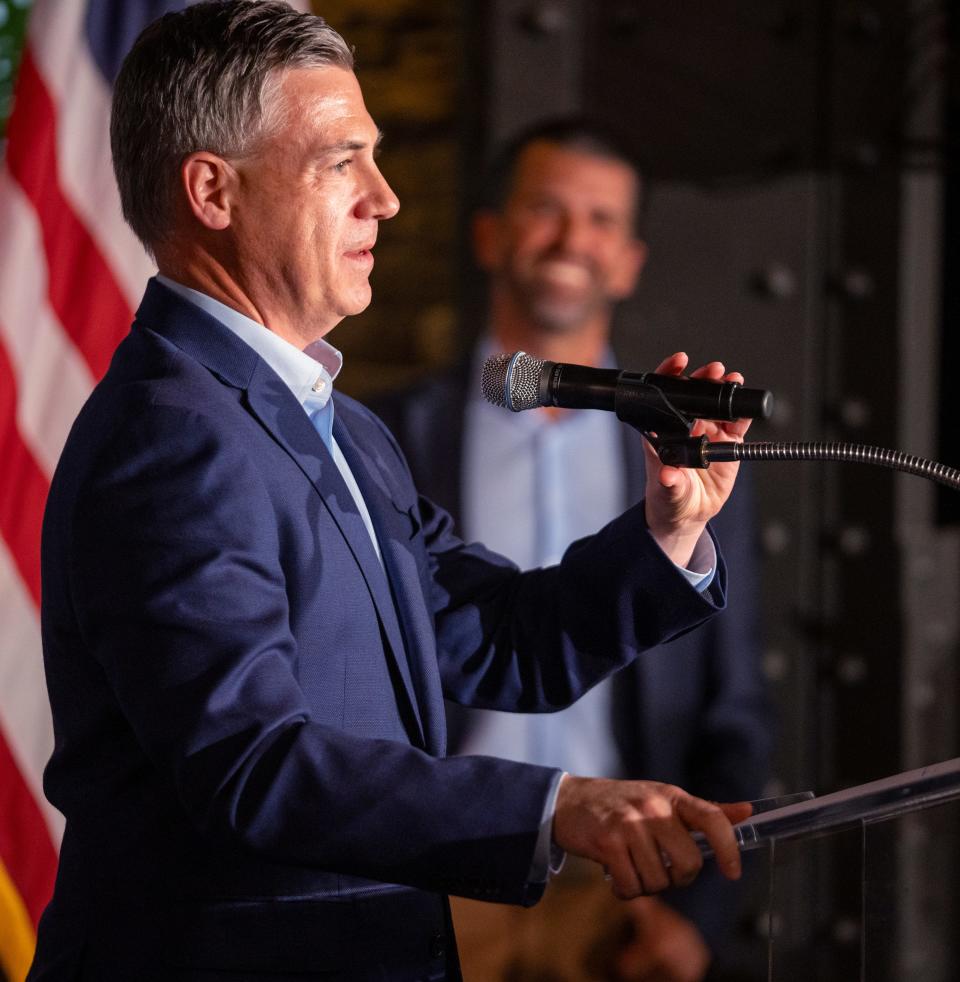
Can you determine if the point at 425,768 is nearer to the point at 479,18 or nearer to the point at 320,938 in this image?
the point at 320,938

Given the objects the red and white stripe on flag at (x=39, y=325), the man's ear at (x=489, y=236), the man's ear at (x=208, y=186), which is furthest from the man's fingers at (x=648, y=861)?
the man's ear at (x=489, y=236)

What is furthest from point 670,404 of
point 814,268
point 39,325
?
point 814,268

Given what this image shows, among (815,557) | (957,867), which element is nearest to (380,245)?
(815,557)

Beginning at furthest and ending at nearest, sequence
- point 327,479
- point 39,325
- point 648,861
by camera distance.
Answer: point 39,325 → point 327,479 → point 648,861

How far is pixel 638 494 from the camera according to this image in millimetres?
2396

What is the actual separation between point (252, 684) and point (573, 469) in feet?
5.05

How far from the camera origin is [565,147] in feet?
8.05

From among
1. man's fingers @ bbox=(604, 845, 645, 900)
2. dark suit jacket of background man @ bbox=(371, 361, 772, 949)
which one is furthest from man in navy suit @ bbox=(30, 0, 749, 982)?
dark suit jacket of background man @ bbox=(371, 361, 772, 949)

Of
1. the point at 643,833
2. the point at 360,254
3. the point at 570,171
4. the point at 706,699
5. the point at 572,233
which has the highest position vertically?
the point at 570,171

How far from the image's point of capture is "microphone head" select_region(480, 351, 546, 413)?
3.52 ft

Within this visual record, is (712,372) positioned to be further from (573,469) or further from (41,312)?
(573,469)

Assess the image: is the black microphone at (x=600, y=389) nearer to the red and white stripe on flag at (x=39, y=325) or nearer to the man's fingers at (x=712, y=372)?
the man's fingers at (x=712, y=372)

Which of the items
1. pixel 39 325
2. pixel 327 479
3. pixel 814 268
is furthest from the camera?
pixel 814 268

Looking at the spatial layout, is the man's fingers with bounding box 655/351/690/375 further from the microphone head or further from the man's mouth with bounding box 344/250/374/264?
the man's mouth with bounding box 344/250/374/264
